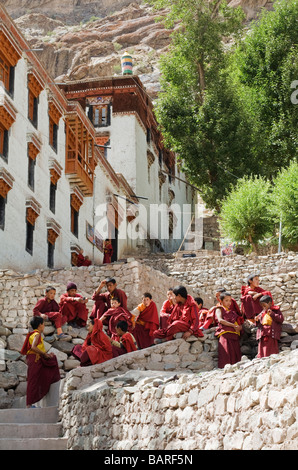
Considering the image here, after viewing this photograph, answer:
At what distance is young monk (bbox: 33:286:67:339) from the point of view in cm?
1367

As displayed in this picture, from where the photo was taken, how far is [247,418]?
6.45m

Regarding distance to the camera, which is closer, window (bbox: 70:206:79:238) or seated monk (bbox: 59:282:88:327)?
seated monk (bbox: 59:282:88:327)

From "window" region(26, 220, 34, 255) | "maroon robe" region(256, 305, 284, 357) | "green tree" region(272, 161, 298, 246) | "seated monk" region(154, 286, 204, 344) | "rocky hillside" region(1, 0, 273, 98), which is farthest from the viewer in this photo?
"rocky hillside" region(1, 0, 273, 98)

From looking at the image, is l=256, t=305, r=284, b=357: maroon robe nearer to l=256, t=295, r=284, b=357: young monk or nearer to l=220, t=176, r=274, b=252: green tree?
l=256, t=295, r=284, b=357: young monk

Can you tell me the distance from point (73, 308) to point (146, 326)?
181 centimetres

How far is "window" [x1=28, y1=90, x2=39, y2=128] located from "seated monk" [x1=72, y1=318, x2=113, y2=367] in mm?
12555

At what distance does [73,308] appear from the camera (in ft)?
47.6

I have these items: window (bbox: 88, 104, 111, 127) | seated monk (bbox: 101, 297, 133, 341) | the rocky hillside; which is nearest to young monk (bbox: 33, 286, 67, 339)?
seated monk (bbox: 101, 297, 133, 341)

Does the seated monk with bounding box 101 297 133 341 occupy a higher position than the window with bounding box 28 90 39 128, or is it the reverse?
the window with bounding box 28 90 39 128

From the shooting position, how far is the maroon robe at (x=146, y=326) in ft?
43.9

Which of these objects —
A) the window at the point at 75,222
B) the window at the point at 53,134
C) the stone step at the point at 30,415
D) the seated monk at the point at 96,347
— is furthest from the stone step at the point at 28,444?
the window at the point at 75,222

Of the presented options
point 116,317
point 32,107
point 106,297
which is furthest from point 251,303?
point 32,107

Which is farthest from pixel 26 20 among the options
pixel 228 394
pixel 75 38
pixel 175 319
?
pixel 228 394

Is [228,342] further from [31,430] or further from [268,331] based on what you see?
[31,430]
